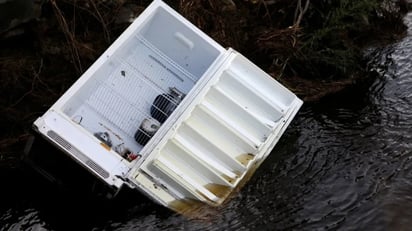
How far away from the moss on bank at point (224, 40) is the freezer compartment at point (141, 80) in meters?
0.75

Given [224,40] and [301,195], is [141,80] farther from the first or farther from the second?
[301,195]

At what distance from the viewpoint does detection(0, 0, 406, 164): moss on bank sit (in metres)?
6.67

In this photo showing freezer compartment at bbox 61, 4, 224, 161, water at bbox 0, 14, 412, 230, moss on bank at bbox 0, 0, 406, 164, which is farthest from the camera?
moss on bank at bbox 0, 0, 406, 164

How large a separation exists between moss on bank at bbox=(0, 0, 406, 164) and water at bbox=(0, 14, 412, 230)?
733 mm

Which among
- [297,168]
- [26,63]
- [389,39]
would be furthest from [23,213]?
[389,39]

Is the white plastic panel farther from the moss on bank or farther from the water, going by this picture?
the moss on bank

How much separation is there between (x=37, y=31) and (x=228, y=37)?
2.52 m

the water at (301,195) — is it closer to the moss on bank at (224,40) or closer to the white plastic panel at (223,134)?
the white plastic panel at (223,134)

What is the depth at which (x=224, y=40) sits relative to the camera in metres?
7.75

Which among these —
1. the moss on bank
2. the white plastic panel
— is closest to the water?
the white plastic panel

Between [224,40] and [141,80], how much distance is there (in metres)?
1.61

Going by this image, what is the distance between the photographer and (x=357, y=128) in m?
7.30

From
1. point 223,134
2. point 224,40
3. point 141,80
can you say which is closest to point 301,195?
point 223,134

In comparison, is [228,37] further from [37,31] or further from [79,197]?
[79,197]
